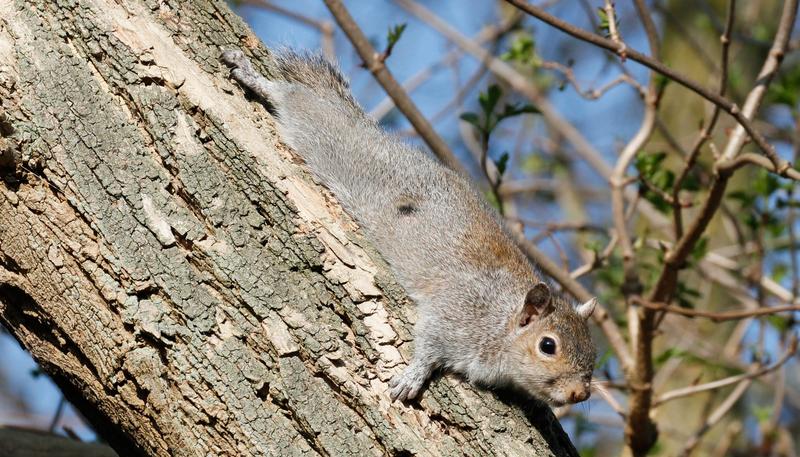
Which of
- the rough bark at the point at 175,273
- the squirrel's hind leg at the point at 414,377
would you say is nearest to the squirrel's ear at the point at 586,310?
the rough bark at the point at 175,273

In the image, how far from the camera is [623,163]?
4.17 metres

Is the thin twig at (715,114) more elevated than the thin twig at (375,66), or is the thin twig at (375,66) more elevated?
the thin twig at (715,114)

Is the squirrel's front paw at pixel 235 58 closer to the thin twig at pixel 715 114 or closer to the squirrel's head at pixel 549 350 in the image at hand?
the squirrel's head at pixel 549 350

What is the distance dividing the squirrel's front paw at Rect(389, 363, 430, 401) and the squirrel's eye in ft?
2.79

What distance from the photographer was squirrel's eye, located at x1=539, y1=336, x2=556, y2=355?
3.61 meters

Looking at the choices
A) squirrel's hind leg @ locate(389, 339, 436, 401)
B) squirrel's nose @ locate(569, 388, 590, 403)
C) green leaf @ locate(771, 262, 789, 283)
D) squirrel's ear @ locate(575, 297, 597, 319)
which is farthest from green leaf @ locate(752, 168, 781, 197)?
squirrel's hind leg @ locate(389, 339, 436, 401)

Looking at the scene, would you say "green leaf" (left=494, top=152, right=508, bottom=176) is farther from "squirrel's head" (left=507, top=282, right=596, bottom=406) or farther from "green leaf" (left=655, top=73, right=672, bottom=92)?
"green leaf" (left=655, top=73, right=672, bottom=92)

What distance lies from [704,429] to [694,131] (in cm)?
311

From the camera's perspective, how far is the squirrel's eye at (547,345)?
3607 mm

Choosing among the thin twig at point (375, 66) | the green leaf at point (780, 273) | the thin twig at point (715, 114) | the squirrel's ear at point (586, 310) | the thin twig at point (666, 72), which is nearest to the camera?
the thin twig at point (666, 72)

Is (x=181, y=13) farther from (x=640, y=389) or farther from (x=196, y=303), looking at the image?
(x=640, y=389)

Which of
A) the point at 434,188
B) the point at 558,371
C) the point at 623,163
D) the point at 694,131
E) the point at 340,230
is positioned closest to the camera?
the point at 340,230

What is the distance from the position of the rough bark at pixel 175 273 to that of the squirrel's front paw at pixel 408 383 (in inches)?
1.4

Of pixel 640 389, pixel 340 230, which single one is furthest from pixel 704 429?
pixel 340 230
